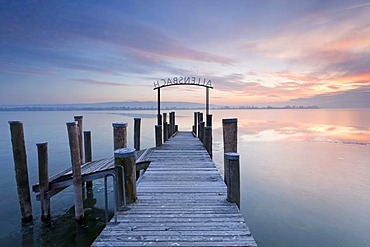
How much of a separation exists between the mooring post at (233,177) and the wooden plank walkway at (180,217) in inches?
6.2

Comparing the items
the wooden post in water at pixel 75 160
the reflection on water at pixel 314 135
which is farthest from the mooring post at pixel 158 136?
the reflection on water at pixel 314 135

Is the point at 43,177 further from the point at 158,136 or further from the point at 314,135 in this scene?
the point at 314,135

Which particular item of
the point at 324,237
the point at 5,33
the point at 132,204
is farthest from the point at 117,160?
the point at 5,33

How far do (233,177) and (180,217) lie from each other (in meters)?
1.15

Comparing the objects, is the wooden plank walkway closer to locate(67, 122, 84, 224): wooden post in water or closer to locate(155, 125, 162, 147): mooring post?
locate(67, 122, 84, 224): wooden post in water

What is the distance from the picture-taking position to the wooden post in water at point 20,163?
636 cm

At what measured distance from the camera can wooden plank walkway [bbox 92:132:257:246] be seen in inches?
111

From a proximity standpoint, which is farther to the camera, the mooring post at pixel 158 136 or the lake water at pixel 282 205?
the mooring post at pixel 158 136

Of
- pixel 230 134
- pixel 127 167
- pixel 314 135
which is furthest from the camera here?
pixel 314 135

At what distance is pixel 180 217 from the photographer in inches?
135

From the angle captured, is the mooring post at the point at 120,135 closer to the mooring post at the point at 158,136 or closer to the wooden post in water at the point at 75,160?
the wooden post in water at the point at 75,160

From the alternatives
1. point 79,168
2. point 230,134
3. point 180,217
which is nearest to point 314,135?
point 230,134

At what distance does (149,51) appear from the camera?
18.3 metres

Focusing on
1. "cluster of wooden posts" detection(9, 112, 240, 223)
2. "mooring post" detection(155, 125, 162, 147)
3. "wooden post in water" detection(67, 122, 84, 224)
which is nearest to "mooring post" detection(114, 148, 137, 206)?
"cluster of wooden posts" detection(9, 112, 240, 223)
